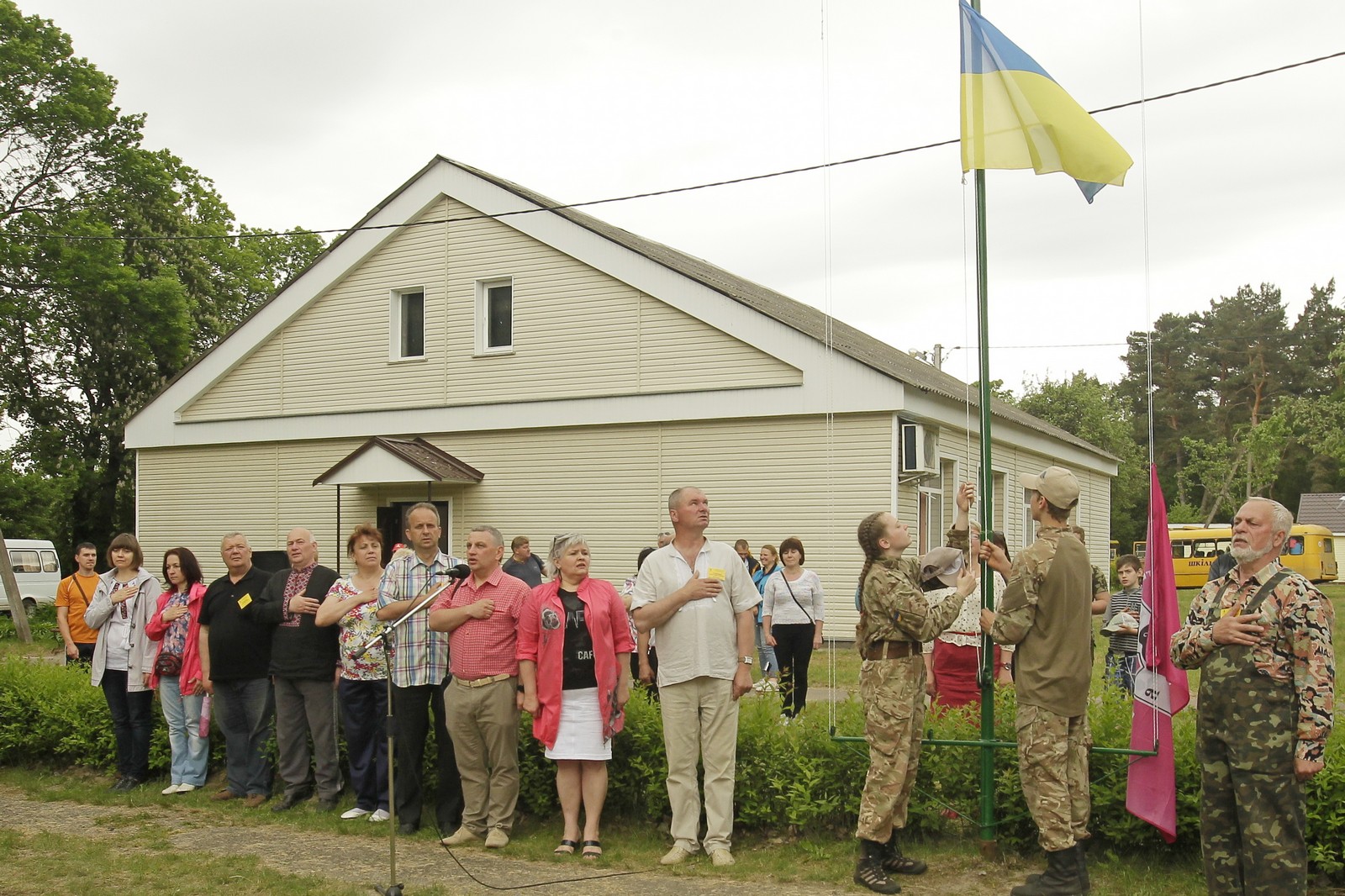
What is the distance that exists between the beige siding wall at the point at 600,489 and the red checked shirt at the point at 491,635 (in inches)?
369

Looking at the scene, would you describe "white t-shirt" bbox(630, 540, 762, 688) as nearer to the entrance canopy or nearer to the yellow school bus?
the entrance canopy

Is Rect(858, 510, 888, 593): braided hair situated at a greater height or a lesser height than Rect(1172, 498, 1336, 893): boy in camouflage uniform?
greater

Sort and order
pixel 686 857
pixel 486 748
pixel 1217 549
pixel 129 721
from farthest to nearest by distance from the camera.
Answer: pixel 1217 549, pixel 129 721, pixel 486 748, pixel 686 857

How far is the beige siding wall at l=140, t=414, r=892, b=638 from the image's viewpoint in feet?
60.5

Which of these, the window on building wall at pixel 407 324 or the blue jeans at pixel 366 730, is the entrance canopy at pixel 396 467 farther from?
the blue jeans at pixel 366 730

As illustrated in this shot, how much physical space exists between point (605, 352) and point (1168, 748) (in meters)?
15.3

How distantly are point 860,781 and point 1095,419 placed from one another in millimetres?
47027

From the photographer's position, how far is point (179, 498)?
24.9 meters

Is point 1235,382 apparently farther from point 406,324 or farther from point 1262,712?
point 1262,712

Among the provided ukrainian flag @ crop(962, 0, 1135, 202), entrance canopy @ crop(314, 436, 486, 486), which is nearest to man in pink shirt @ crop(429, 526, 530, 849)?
ukrainian flag @ crop(962, 0, 1135, 202)

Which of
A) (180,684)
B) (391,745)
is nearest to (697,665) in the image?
(391,745)

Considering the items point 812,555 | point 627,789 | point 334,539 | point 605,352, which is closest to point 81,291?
point 334,539

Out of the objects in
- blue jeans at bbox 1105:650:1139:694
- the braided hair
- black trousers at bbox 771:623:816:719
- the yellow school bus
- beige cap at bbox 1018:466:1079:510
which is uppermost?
beige cap at bbox 1018:466:1079:510

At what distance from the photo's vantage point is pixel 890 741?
6340 mm
